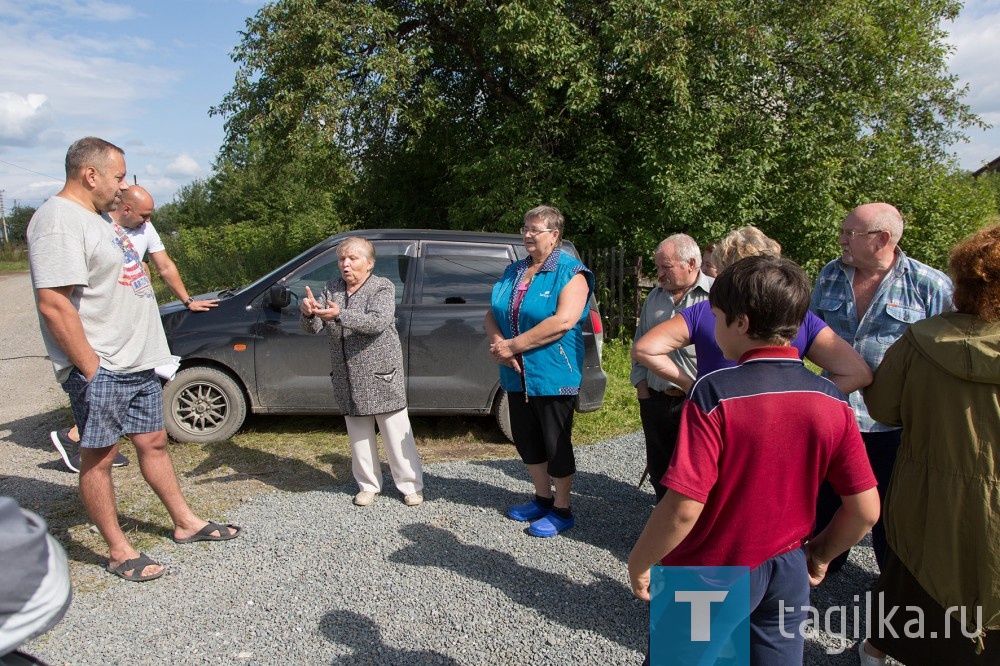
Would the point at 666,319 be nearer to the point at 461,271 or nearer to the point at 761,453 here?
the point at 761,453

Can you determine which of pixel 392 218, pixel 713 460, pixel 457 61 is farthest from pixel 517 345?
pixel 392 218

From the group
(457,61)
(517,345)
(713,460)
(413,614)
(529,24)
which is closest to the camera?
(713,460)

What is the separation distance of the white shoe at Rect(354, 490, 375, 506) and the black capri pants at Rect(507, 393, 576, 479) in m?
1.11

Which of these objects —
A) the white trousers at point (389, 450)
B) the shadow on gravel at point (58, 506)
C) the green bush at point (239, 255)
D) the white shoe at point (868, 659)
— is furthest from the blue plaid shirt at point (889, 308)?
the green bush at point (239, 255)

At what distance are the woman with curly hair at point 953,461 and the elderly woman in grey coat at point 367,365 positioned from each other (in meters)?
2.75

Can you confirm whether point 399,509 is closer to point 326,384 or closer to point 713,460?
point 326,384

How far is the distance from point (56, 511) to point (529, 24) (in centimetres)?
803

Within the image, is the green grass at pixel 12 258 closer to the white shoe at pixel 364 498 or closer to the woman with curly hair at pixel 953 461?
the white shoe at pixel 364 498

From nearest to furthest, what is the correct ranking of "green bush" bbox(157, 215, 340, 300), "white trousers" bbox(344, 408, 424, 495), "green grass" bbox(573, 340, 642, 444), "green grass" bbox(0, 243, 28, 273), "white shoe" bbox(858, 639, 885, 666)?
"white shoe" bbox(858, 639, 885, 666), "white trousers" bbox(344, 408, 424, 495), "green grass" bbox(573, 340, 642, 444), "green bush" bbox(157, 215, 340, 300), "green grass" bbox(0, 243, 28, 273)

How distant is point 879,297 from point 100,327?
371 centimetres

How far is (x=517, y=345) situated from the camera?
364cm

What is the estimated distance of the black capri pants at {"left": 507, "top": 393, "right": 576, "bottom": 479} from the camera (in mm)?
3777

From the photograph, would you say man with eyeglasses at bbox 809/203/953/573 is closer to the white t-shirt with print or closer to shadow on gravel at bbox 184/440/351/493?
the white t-shirt with print

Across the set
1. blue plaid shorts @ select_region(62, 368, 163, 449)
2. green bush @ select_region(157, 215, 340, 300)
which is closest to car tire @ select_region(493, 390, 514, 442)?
blue plaid shorts @ select_region(62, 368, 163, 449)
